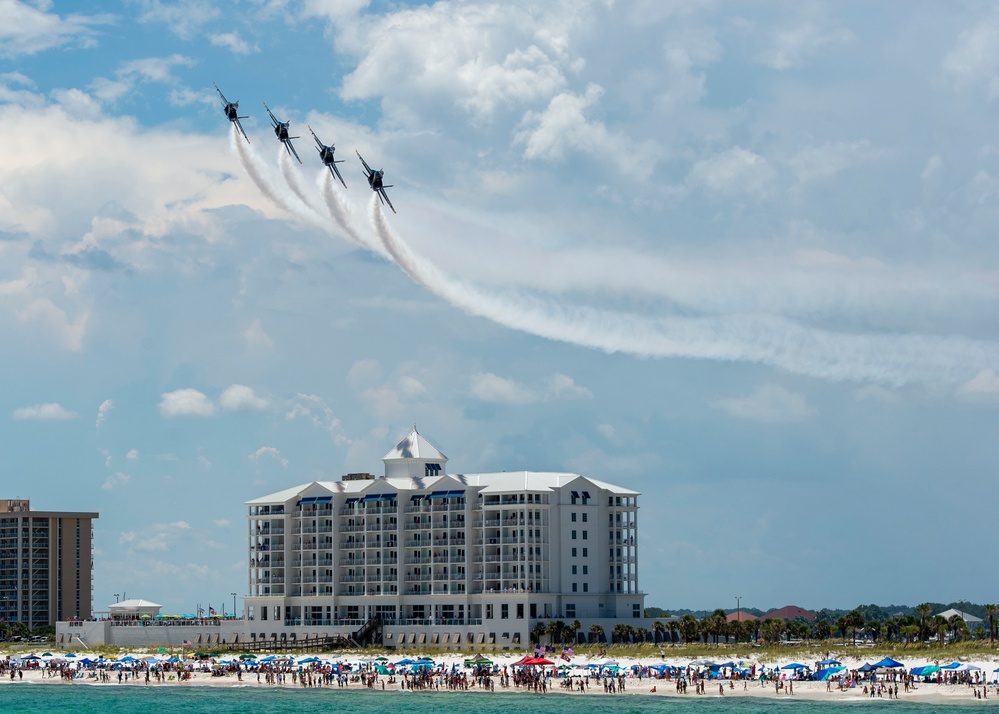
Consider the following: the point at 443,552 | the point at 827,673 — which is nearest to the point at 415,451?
the point at 443,552

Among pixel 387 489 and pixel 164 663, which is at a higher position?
pixel 387 489

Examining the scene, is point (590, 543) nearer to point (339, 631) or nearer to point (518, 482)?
point (518, 482)

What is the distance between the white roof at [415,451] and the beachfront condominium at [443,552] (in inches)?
9.9

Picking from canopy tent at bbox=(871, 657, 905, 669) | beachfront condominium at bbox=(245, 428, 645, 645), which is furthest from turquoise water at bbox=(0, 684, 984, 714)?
beachfront condominium at bbox=(245, 428, 645, 645)

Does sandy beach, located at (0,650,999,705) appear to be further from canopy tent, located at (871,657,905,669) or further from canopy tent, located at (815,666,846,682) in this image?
canopy tent, located at (871,657,905,669)

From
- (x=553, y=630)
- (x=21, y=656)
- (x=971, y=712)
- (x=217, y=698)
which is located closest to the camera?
(x=971, y=712)

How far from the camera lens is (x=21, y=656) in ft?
590

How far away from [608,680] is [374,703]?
781 inches

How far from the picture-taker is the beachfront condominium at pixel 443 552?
6452 inches

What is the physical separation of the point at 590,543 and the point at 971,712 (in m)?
66.7

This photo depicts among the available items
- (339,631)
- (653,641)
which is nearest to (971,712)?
(653,641)

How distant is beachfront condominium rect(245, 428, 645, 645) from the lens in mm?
163875

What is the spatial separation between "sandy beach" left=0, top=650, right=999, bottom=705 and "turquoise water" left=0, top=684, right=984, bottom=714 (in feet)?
7.46

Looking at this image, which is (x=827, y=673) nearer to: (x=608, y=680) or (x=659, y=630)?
(x=608, y=680)
